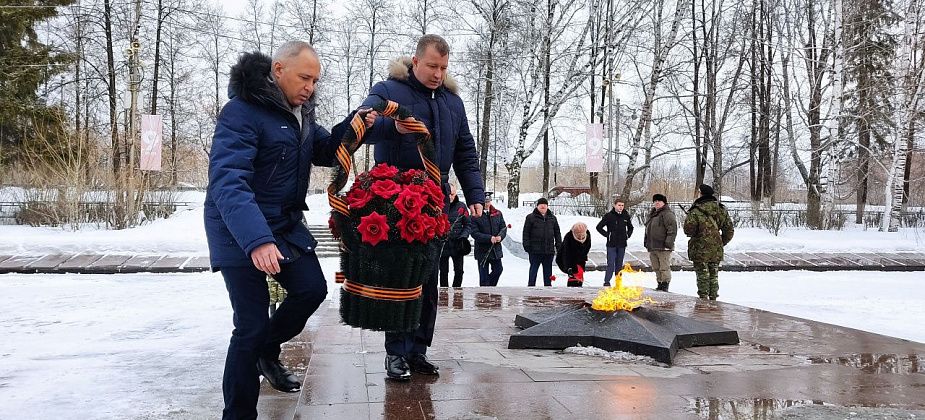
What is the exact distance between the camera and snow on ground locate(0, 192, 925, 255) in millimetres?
16027

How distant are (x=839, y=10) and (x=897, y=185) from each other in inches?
225

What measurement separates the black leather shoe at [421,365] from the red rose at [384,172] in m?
1.17

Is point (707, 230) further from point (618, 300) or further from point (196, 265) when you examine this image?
point (196, 265)

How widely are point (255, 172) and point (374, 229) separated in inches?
24.2

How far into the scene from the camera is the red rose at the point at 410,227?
137 inches

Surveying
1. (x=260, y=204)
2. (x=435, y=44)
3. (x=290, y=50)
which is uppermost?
(x=435, y=44)

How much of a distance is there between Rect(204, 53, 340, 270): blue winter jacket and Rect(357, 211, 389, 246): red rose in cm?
26

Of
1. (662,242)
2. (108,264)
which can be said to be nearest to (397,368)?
(662,242)

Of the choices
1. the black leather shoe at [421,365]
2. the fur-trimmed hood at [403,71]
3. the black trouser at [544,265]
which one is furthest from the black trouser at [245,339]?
the black trouser at [544,265]

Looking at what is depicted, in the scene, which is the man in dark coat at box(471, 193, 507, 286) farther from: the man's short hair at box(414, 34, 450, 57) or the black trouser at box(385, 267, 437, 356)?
the man's short hair at box(414, 34, 450, 57)

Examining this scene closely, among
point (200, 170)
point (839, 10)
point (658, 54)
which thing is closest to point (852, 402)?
point (839, 10)

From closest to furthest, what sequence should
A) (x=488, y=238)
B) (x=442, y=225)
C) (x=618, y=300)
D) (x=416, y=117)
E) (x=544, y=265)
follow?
(x=442, y=225), (x=416, y=117), (x=618, y=300), (x=488, y=238), (x=544, y=265)

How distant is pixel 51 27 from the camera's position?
31.5 m

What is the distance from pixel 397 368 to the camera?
3945 millimetres
